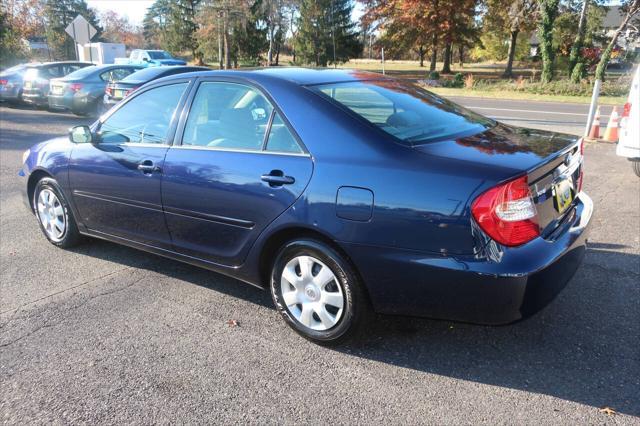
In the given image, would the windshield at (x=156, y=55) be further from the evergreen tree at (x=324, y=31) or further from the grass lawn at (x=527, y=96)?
the evergreen tree at (x=324, y=31)

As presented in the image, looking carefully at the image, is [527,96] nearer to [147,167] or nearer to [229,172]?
[147,167]

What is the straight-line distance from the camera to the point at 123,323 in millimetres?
3607

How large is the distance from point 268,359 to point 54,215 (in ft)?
9.49

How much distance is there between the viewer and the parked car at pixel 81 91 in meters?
14.8

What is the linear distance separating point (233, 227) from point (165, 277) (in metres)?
1.23

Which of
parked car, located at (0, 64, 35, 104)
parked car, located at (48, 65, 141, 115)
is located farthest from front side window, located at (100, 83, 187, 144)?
parked car, located at (0, 64, 35, 104)

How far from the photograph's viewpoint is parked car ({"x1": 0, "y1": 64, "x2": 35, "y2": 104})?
18469 mm

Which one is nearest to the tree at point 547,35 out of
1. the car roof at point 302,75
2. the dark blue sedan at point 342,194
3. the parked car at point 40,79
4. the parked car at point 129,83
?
the parked car at point 129,83

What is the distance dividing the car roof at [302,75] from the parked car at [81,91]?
12312 mm

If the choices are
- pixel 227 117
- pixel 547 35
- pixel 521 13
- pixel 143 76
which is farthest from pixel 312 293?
pixel 521 13

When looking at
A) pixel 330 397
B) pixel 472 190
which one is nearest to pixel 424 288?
pixel 472 190

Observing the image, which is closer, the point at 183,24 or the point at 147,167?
the point at 147,167

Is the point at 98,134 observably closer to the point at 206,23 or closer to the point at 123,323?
the point at 123,323

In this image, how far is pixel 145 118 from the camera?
416 cm
